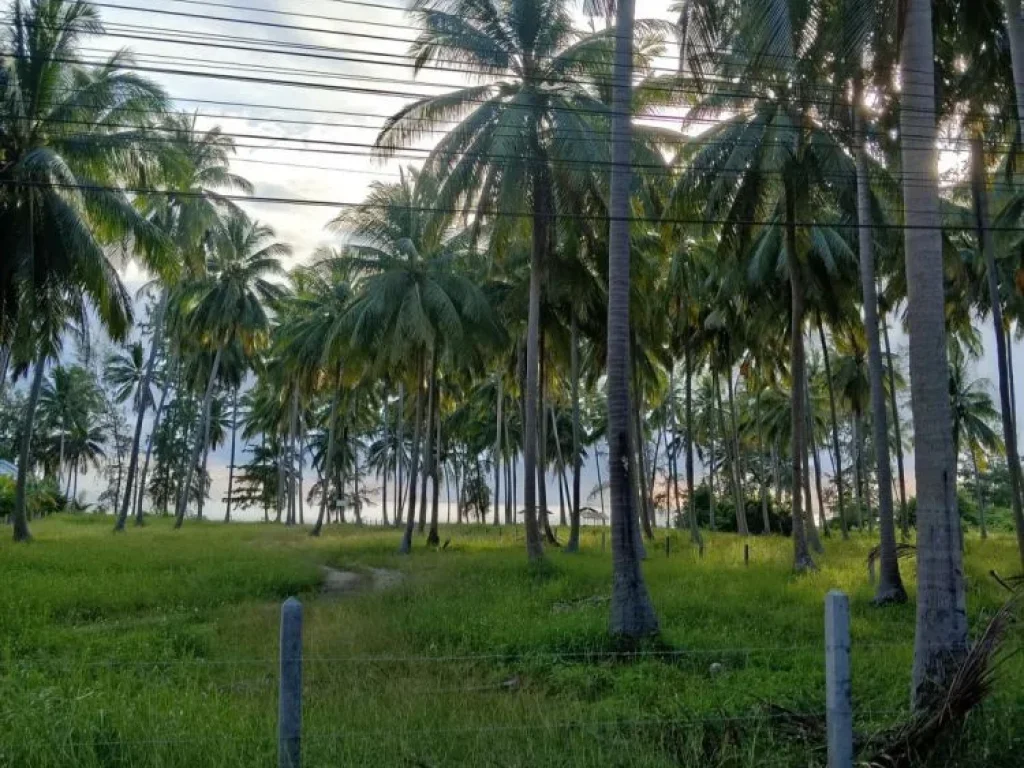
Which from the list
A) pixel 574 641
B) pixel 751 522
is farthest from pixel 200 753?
pixel 751 522

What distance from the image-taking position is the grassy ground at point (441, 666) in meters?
5.32

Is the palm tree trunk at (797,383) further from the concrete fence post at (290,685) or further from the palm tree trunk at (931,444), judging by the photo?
the concrete fence post at (290,685)

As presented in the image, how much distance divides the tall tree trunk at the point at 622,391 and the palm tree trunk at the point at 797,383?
23.5ft

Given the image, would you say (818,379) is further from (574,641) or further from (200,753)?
(200,753)

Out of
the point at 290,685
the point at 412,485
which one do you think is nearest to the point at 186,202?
the point at 412,485

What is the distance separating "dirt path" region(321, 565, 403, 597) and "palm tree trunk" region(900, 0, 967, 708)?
10.8 meters

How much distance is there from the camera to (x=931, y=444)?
7273 mm

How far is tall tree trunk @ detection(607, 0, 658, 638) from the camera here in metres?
11.0

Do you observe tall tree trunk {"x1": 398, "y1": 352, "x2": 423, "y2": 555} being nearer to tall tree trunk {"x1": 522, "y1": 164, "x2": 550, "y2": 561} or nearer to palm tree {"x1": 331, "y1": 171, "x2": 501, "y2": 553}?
palm tree {"x1": 331, "y1": 171, "x2": 501, "y2": 553}

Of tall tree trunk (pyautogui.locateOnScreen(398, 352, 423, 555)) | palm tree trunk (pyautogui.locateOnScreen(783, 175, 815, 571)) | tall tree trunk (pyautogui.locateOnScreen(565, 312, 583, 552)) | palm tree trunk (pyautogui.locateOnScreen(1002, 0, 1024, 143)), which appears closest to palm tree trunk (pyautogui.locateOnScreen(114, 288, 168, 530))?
tall tree trunk (pyautogui.locateOnScreen(398, 352, 423, 555))

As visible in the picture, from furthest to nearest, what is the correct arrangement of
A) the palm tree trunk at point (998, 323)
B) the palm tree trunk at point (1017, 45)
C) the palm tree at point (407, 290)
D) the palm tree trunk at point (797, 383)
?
the palm tree at point (407, 290)
the palm tree trunk at point (797, 383)
the palm tree trunk at point (998, 323)
the palm tree trunk at point (1017, 45)

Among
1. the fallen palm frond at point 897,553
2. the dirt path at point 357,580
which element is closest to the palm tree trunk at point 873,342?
the fallen palm frond at point 897,553

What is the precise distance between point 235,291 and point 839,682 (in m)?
33.6

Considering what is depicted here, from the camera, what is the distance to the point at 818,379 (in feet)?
138
